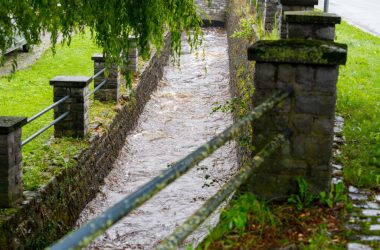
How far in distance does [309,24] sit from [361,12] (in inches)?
759

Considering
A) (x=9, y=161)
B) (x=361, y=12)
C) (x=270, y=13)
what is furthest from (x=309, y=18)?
(x=361, y=12)

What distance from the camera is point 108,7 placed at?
20.9 ft

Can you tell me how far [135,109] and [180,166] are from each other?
10700 millimetres

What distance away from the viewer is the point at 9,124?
695cm

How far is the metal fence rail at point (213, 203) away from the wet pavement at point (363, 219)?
2.81 ft

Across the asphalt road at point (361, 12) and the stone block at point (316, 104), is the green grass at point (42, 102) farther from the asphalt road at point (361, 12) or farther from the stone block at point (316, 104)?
the asphalt road at point (361, 12)

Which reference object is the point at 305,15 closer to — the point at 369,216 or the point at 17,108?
the point at 369,216

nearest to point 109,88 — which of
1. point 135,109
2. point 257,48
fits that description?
point 135,109

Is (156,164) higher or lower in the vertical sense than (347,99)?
lower

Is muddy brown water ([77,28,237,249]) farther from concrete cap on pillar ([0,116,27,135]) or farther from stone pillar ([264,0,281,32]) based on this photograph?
concrete cap on pillar ([0,116,27,135])

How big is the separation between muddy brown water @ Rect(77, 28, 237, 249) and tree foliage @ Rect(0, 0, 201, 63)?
5.81 feet

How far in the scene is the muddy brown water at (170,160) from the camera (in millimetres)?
9025

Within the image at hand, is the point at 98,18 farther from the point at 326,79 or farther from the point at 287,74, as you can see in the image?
the point at 326,79

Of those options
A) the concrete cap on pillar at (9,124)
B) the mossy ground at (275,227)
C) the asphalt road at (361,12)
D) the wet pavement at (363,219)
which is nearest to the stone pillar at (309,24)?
the wet pavement at (363,219)
